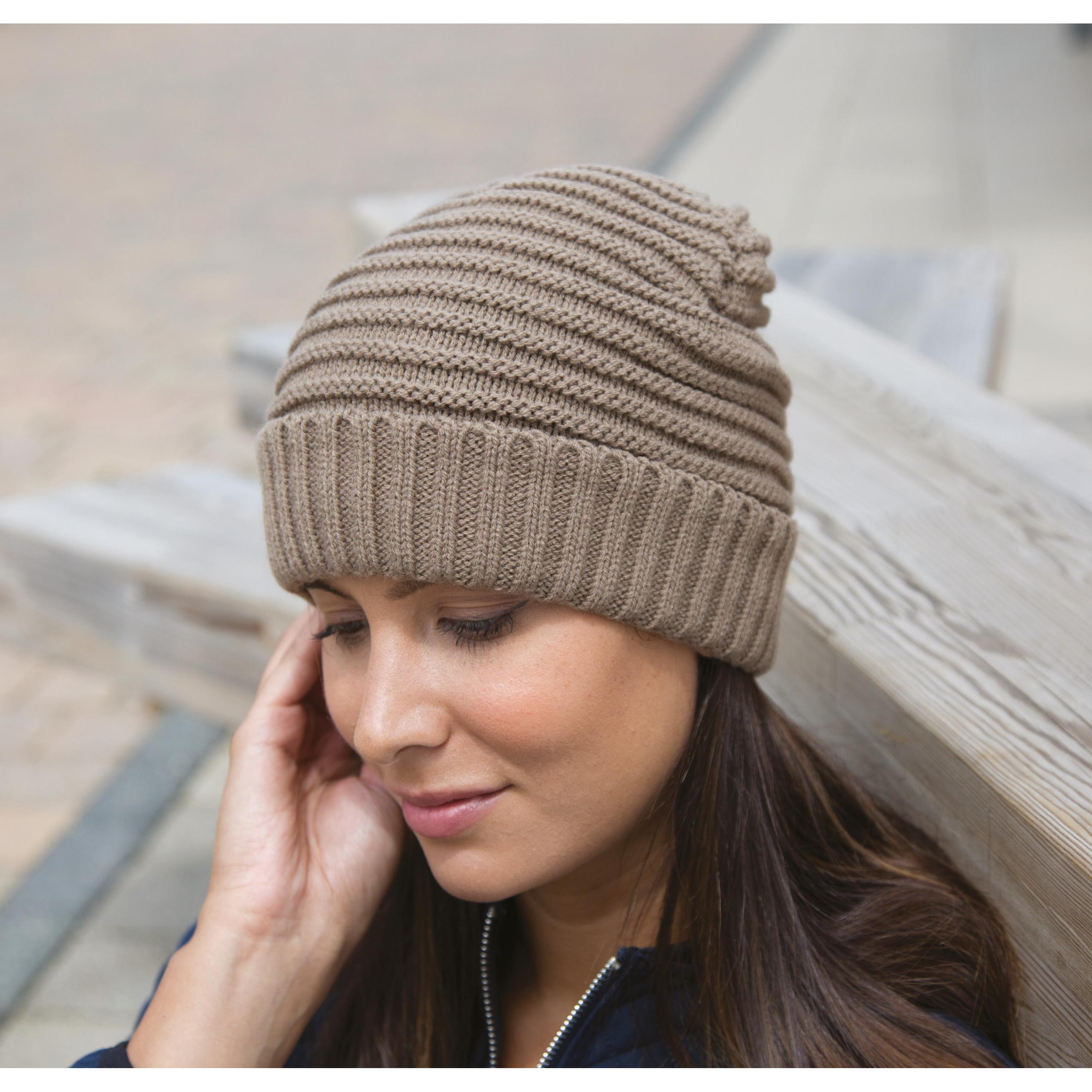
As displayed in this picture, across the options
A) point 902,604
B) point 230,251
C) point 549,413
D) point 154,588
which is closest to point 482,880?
point 549,413

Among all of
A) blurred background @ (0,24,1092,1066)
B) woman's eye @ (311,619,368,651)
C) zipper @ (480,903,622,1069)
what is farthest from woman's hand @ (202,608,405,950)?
blurred background @ (0,24,1092,1066)

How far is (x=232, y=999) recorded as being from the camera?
167 centimetres

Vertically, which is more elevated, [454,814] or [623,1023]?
[454,814]

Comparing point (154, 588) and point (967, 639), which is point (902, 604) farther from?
point (154, 588)

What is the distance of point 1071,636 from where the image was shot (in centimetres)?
164

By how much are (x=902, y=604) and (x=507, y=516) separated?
28.2 inches

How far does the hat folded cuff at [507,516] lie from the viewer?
1.39 metres

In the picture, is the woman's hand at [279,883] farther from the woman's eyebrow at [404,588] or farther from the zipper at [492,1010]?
the woman's eyebrow at [404,588]

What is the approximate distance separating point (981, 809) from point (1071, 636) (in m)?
0.33

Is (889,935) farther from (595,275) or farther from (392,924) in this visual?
(595,275)

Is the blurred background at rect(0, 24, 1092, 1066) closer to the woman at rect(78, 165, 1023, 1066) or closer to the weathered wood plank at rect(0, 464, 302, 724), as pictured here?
the weathered wood plank at rect(0, 464, 302, 724)

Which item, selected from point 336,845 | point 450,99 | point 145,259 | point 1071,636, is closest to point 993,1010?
point 1071,636

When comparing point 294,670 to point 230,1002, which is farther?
point 294,670

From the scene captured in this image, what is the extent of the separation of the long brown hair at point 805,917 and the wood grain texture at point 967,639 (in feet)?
0.20
